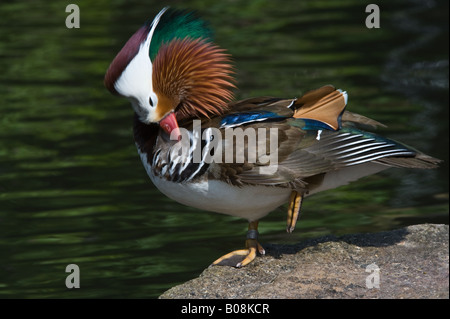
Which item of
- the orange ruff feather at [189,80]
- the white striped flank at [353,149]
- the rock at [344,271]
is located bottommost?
the rock at [344,271]

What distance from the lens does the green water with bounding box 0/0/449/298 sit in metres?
6.91

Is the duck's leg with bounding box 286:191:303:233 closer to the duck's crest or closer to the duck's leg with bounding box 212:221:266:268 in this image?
the duck's leg with bounding box 212:221:266:268

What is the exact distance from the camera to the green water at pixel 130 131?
6.91 metres

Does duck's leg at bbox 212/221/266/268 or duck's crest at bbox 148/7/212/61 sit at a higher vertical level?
duck's crest at bbox 148/7/212/61

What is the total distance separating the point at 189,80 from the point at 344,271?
1.49m

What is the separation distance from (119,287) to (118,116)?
411cm

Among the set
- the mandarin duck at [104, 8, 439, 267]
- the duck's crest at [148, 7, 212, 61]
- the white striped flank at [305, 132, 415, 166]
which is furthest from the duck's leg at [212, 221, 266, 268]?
the duck's crest at [148, 7, 212, 61]

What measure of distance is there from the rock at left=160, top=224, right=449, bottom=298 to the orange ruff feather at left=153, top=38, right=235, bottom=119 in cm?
100

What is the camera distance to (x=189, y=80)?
5.35m

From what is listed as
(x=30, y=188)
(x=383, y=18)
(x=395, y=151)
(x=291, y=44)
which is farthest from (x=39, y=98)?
(x=395, y=151)

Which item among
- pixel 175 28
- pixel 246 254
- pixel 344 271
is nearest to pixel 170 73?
pixel 175 28

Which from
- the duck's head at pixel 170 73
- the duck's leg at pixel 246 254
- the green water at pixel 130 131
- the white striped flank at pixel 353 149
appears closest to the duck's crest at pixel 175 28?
the duck's head at pixel 170 73

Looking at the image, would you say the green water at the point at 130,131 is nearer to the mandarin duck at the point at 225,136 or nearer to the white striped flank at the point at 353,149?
the mandarin duck at the point at 225,136

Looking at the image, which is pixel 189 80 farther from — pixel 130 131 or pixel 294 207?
pixel 130 131
